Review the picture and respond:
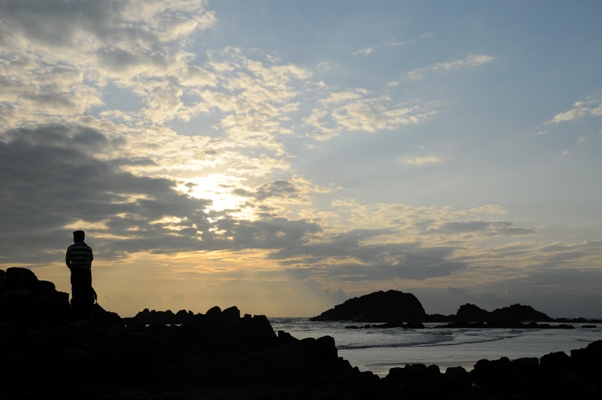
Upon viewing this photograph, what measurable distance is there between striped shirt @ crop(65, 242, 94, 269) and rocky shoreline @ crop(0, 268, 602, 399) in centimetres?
130

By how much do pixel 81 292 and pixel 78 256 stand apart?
134 cm

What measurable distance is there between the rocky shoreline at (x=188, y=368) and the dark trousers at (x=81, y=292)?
554 millimetres

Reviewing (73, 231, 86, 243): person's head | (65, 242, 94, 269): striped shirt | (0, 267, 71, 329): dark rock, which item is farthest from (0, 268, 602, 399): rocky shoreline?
(73, 231, 86, 243): person's head

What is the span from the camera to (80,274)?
53.8 feet

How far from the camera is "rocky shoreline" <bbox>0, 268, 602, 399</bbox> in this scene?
13070mm

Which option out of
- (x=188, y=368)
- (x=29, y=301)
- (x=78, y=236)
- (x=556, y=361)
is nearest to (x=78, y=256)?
(x=78, y=236)

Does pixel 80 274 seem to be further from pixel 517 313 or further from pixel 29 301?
pixel 517 313

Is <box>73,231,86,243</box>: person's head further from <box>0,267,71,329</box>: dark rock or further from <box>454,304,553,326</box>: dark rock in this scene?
<box>454,304,553,326</box>: dark rock

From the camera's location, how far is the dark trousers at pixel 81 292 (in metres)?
16.4

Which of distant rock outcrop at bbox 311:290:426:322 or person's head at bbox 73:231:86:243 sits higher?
person's head at bbox 73:231:86:243

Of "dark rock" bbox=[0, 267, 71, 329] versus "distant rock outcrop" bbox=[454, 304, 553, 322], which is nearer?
"dark rock" bbox=[0, 267, 71, 329]

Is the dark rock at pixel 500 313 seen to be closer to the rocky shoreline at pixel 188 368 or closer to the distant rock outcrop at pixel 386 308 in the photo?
the distant rock outcrop at pixel 386 308

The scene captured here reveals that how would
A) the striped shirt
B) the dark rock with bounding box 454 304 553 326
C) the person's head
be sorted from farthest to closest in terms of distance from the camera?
1. the dark rock with bounding box 454 304 553 326
2. the person's head
3. the striped shirt

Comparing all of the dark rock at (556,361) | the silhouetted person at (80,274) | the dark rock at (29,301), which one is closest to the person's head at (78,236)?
the silhouetted person at (80,274)
